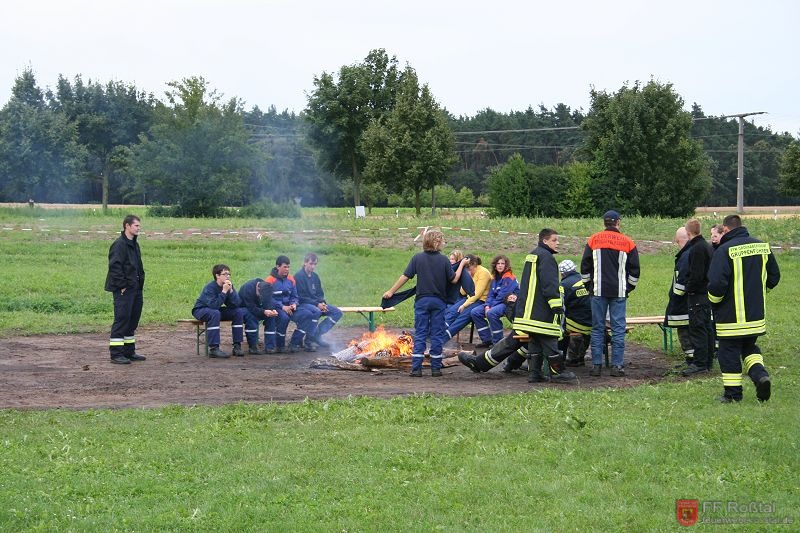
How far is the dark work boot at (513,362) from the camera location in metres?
12.5

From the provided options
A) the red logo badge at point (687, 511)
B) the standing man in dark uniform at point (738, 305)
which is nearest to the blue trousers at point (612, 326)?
the standing man in dark uniform at point (738, 305)

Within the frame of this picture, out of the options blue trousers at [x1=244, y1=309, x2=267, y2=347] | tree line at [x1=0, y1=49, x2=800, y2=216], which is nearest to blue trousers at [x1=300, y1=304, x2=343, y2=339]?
blue trousers at [x1=244, y1=309, x2=267, y2=347]

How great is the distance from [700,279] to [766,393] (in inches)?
116

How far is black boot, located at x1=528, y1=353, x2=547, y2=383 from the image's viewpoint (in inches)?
463

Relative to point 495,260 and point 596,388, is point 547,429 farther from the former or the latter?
point 495,260

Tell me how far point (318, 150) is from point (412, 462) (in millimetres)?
24449

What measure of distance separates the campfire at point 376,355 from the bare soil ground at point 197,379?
0.19 metres

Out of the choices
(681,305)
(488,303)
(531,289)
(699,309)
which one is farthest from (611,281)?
(488,303)

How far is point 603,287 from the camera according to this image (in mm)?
12109

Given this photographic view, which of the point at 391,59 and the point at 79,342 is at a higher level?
the point at 391,59

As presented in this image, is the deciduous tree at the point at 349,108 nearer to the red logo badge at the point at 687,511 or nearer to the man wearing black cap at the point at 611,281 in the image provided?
the man wearing black cap at the point at 611,281

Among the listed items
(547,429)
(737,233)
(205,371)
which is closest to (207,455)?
(547,429)

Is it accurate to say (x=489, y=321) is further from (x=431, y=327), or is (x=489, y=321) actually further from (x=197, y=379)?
(x=197, y=379)

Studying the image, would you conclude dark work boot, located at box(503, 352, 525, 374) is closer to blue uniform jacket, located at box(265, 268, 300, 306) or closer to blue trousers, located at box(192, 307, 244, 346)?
blue uniform jacket, located at box(265, 268, 300, 306)
